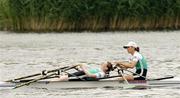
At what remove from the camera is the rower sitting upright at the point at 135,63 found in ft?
80.3

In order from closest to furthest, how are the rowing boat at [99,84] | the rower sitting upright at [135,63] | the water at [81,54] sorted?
the water at [81,54], the rower sitting upright at [135,63], the rowing boat at [99,84]

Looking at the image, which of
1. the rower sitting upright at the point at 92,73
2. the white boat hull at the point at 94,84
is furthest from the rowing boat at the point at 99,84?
the rower sitting upright at the point at 92,73

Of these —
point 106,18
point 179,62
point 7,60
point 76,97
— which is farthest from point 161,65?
point 106,18

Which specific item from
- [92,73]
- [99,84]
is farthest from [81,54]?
[92,73]

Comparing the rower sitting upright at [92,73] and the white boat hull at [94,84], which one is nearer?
the rower sitting upright at [92,73]

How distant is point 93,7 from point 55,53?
59.0ft

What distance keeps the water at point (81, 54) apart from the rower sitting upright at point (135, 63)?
0.57m

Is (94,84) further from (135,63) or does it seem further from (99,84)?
(135,63)

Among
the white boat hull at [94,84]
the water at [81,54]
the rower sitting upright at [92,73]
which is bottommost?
the water at [81,54]

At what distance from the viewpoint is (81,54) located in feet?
131

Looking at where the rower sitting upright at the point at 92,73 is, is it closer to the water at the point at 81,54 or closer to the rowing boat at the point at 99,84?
the rowing boat at the point at 99,84

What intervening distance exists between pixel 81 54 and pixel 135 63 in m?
15.3

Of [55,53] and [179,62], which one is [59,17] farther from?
[179,62]

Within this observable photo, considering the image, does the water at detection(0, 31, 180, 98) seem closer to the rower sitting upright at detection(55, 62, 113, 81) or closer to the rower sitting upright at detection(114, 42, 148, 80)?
the rower sitting upright at detection(55, 62, 113, 81)
